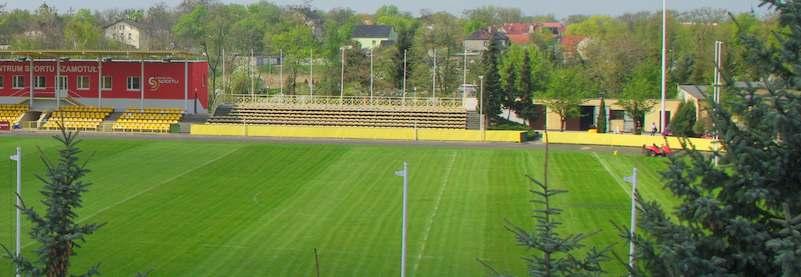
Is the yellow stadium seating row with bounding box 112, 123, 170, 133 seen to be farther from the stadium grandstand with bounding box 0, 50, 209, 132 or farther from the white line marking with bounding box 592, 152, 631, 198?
the white line marking with bounding box 592, 152, 631, 198

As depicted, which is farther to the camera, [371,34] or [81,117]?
[371,34]

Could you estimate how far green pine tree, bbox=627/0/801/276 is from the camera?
29.8ft

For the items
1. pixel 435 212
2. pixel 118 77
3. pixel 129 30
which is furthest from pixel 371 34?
pixel 435 212

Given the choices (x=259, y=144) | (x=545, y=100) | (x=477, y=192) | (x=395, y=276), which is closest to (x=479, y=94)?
(x=545, y=100)

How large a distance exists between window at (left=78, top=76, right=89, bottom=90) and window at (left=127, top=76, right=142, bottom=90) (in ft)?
9.01

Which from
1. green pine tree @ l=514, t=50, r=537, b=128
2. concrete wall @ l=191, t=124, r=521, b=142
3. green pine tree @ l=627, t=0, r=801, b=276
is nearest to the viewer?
green pine tree @ l=627, t=0, r=801, b=276

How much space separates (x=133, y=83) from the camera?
233 feet

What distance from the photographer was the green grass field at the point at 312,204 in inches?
1113

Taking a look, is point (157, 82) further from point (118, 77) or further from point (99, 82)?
point (99, 82)

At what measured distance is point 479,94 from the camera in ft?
237

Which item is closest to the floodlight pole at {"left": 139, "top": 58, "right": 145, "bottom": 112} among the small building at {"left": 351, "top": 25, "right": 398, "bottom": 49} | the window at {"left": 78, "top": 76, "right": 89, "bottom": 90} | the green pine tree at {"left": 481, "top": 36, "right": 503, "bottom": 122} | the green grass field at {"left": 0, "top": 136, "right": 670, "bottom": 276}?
the window at {"left": 78, "top": 76, "right": 89, "bottom": 90}

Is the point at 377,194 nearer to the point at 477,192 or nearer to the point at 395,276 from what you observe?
the point at 477,192

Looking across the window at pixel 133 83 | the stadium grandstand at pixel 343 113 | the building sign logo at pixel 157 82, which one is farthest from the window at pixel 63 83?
the stadium grandstand at pixel 343 113

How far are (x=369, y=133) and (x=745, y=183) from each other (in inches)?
2123
